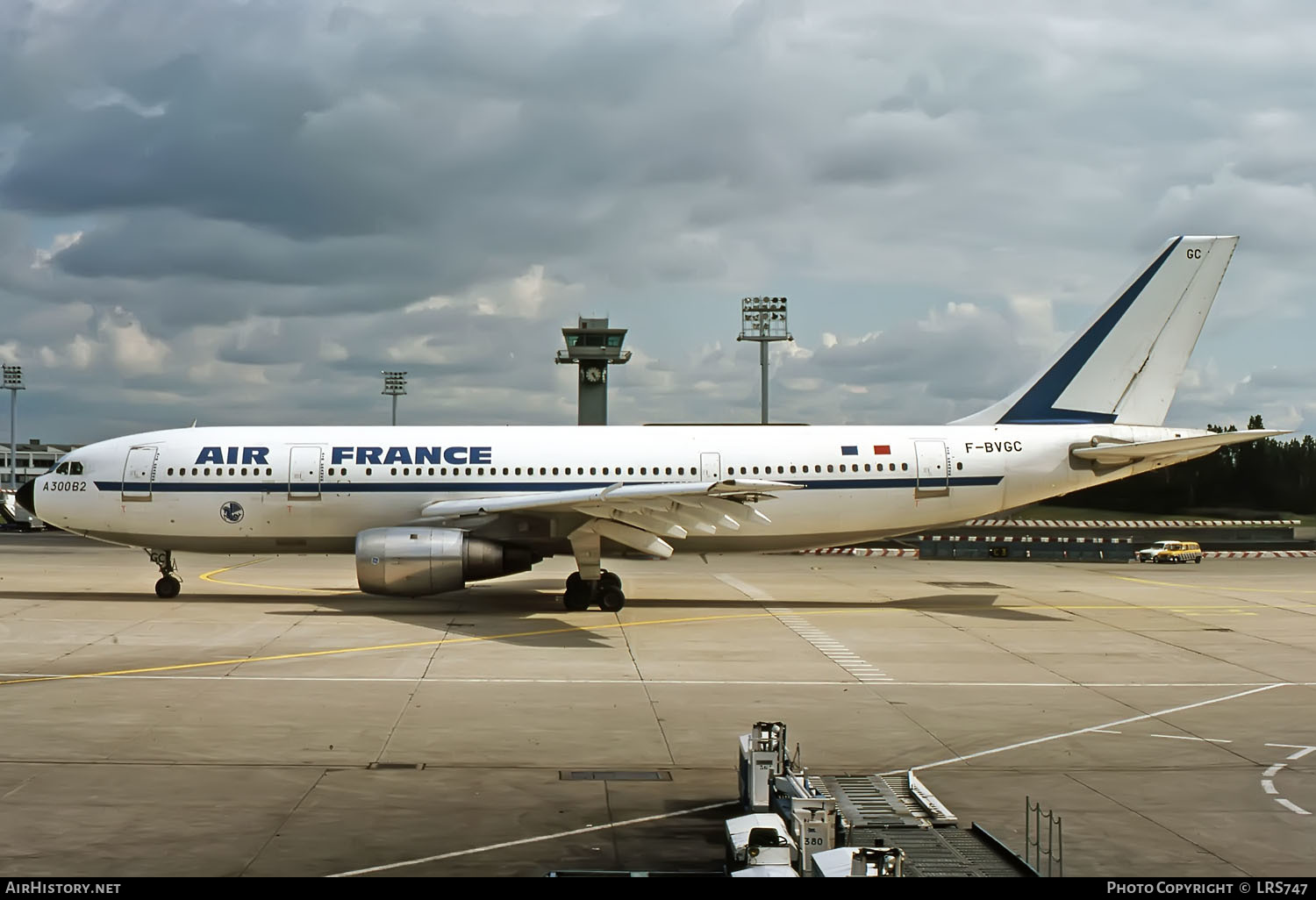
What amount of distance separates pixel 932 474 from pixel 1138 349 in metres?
6.37

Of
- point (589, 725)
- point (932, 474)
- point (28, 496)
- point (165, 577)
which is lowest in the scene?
point (589, 725)

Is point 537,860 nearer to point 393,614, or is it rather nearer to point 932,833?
point 932,833

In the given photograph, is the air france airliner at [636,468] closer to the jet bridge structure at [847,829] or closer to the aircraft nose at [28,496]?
the aircraft nose at [28,496]

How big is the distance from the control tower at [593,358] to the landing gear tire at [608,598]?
5082 centimetres

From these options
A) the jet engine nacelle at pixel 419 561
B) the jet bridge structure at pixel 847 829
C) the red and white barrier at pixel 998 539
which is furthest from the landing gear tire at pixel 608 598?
the red and white barrier at pixel 998 539

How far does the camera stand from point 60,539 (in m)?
56.1

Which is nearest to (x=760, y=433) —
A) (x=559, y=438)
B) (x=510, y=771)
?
(x=559, y=438)

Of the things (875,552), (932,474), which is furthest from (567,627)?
(875,552)

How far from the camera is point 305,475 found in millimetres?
26500

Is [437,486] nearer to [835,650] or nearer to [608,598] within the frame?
[608,598]

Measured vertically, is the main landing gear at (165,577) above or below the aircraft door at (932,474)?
below

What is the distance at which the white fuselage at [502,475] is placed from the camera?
26.5 meters

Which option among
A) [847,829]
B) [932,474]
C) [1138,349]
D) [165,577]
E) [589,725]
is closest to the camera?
[847,829]

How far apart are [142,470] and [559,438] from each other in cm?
997
